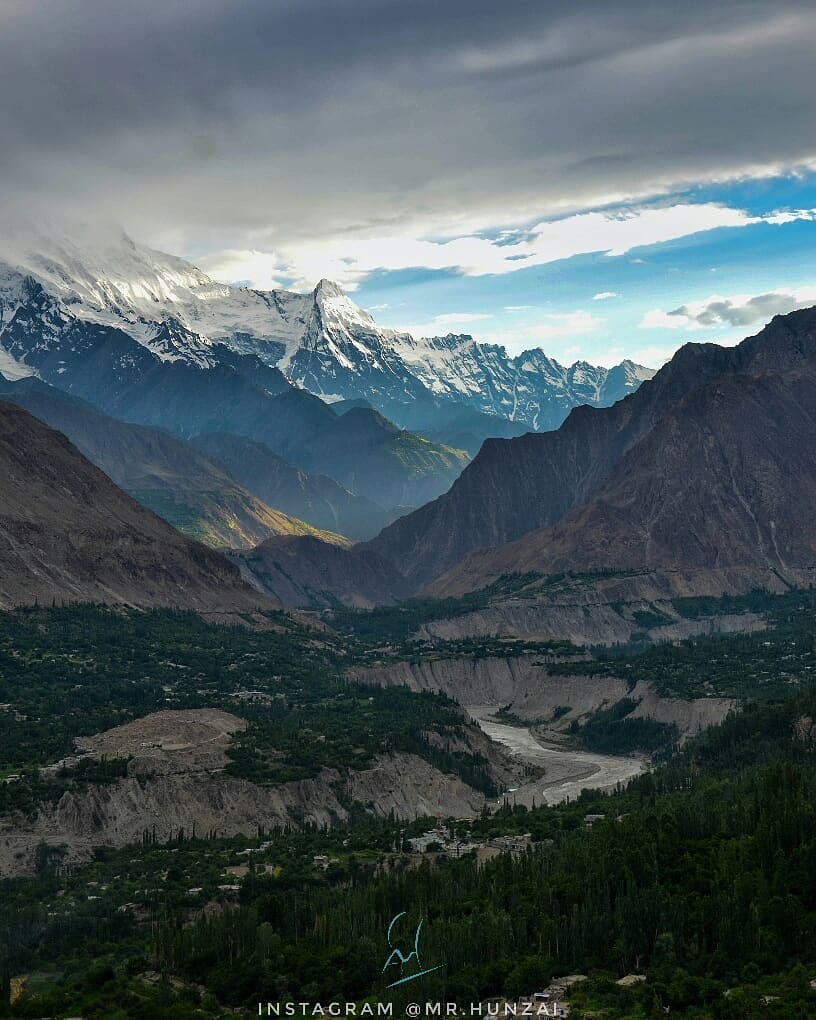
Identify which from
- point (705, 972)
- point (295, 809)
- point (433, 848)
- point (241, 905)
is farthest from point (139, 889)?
point (705, 972)

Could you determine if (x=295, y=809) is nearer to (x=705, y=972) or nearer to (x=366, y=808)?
(x=366, y=808)

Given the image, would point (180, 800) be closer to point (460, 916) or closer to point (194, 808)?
point (194, 808)

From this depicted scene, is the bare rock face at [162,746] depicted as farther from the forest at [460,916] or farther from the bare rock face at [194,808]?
the forest at [460,916]

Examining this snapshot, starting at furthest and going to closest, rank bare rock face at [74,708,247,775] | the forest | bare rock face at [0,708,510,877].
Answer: bare rock face at [74,708,247,775], bare rock face at [0,708,510,877], the forest

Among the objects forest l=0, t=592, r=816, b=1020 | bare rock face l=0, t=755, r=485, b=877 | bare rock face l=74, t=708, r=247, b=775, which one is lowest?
forest l=0, t=592, r=816, b=1020

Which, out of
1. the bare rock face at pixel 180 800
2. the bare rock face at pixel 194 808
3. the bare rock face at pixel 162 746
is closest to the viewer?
the bare rock face at pixel 194 808

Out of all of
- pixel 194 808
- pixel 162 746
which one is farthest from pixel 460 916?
pixel 162 746

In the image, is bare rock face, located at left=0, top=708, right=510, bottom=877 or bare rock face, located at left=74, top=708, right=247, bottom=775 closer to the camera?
bare rock face, located at left=0, top=708, right=510, bottom=877

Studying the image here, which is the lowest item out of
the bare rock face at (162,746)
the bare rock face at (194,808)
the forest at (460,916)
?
the forest at (460,916)

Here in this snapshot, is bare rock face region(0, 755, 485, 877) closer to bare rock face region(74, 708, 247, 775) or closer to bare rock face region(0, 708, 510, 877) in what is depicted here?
bare rock face region(0, 708, 510, 877)

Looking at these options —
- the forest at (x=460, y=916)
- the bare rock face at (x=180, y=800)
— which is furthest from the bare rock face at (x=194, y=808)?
the forest at (x=460, y=916)

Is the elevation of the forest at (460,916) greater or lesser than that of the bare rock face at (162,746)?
lesser

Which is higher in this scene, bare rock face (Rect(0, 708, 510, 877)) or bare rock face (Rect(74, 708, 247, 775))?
bare rock face (Rect(74, 708, 247, 775))

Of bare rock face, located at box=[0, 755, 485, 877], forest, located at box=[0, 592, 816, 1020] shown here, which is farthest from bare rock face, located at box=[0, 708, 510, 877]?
forest, located at box=[0, 592, 816, 1020]
